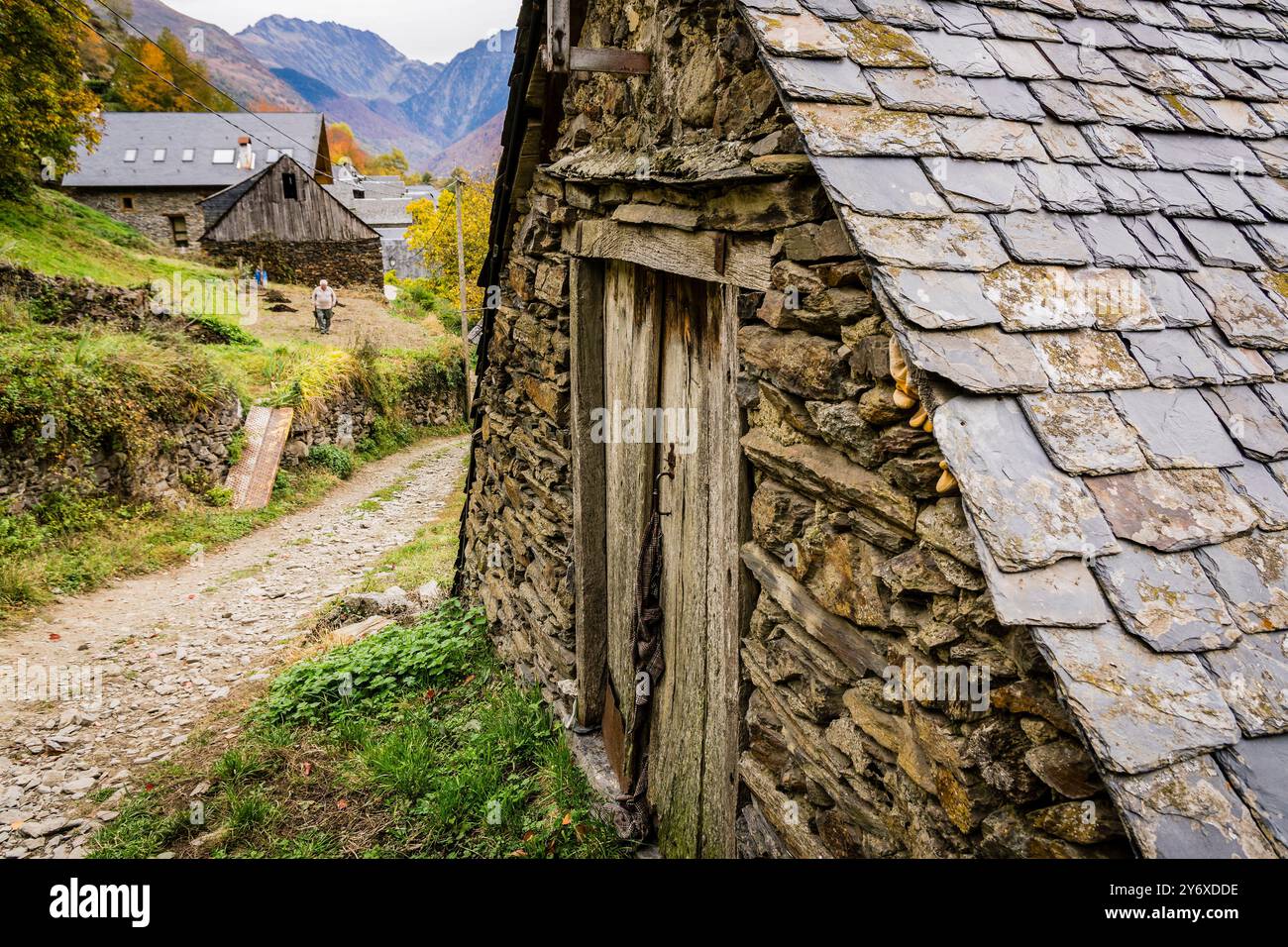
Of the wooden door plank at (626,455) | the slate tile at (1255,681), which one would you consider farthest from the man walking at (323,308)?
the slate tile at (1255,681)

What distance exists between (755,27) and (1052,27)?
108 centimetres

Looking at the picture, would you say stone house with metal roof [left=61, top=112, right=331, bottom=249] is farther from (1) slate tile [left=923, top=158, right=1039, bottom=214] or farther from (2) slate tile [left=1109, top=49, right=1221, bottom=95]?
Answer: (1) slate tile [left=923, top=158, right=1039, bottom=214]

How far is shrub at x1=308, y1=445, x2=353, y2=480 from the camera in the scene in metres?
12.8

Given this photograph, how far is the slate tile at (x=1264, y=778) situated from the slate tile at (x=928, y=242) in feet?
3.35

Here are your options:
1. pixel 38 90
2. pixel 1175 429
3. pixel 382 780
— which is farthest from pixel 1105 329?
pixel 38 90

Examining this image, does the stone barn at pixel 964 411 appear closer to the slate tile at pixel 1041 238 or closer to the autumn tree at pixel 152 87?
the slate tile at pixel 1041 238

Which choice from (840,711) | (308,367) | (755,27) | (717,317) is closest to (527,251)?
(717,317)

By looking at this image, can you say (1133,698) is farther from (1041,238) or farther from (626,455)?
(626,455)

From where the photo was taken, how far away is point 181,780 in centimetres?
451

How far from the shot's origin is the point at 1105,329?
1639 mm

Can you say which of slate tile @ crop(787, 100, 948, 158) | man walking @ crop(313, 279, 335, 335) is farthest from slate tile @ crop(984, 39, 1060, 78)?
→ man walking @ crop(313, 279, 335, 335)

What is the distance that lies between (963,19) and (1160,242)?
2.89ft
